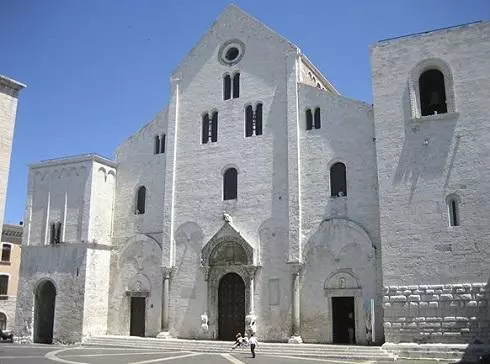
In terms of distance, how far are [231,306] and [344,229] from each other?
6.63m

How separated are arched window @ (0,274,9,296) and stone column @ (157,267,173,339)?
19.0m

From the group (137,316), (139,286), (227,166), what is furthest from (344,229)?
(137,316)

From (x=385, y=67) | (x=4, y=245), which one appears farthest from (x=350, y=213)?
(x=4, y=245)

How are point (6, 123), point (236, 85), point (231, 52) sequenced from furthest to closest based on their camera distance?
point (231, 52)
point (236, 85)
point (6, 123)

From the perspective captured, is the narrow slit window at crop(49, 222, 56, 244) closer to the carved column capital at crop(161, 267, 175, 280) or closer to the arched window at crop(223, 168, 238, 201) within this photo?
the carved column capital at crop(161, 267, 175, 280)

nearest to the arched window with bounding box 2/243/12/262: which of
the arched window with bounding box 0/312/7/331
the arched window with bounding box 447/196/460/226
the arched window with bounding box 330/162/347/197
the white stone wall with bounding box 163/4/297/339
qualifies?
the arched window with bounding box 0/312/7/331

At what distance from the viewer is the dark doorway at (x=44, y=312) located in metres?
27.8

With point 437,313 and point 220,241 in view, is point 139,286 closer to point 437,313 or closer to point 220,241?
point 220,241

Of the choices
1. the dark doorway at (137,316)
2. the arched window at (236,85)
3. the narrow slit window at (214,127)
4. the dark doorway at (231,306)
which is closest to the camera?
the dark doorway at (231,306)

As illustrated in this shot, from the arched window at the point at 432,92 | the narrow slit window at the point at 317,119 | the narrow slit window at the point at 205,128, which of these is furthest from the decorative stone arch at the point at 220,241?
the arched window at the point at 432,92

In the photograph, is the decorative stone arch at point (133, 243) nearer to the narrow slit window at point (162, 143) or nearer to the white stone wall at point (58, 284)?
the white stone wall at point (58, 284)

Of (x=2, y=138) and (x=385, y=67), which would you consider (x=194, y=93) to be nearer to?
(x=385, y=67)

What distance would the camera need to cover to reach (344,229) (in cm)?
2306

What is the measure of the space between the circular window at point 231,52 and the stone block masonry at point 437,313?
14.1 metres
